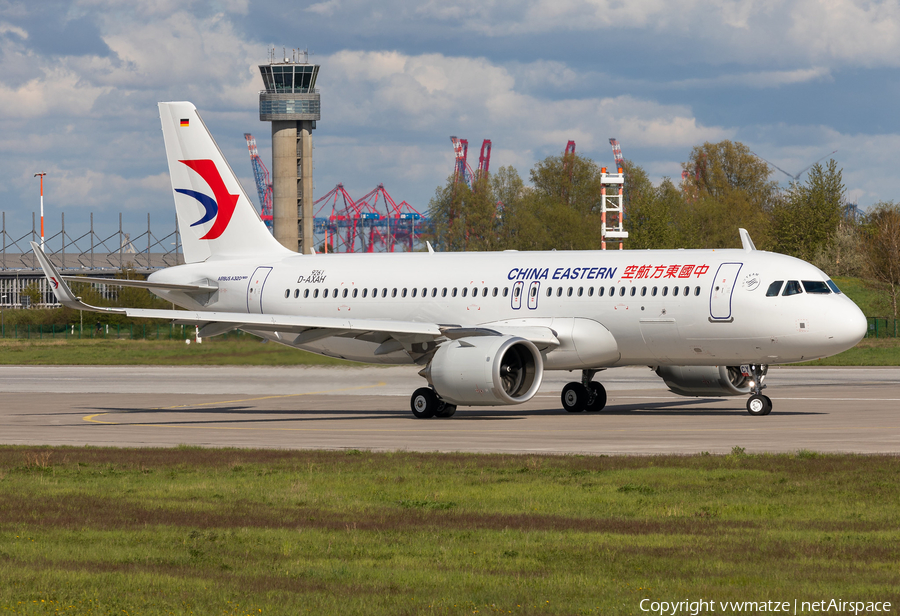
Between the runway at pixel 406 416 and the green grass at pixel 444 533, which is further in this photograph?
the runway at pixel 406 416

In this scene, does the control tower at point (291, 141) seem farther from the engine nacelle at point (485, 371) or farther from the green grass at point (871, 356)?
the engine nacelle at point (485, 371)

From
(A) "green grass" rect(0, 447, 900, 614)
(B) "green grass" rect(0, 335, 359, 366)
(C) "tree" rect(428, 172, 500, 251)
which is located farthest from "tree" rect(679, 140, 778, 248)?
(A) "green grass" rect(0, 447, 900, 614)

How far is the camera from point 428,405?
32625 millimetres

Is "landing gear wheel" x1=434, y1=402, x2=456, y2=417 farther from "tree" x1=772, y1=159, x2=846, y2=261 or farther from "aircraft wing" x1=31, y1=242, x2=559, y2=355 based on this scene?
"tree" x1=772, y1=159, x2=846, y2=261

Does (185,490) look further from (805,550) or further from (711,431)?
(711,431)

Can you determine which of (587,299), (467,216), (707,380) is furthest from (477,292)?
(467,216)

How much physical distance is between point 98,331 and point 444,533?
8175cm

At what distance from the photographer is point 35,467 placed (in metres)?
20.6

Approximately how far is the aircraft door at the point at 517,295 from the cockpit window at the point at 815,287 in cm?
792

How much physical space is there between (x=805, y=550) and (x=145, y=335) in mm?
75694

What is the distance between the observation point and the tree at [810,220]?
10781 centimetres

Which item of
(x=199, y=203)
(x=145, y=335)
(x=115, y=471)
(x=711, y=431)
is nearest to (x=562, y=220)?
(x=145, y=335)

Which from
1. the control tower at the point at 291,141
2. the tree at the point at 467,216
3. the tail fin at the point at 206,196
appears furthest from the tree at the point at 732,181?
the tail fin at the point at 206,196

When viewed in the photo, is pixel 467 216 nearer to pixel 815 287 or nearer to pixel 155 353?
pixel 155 353
